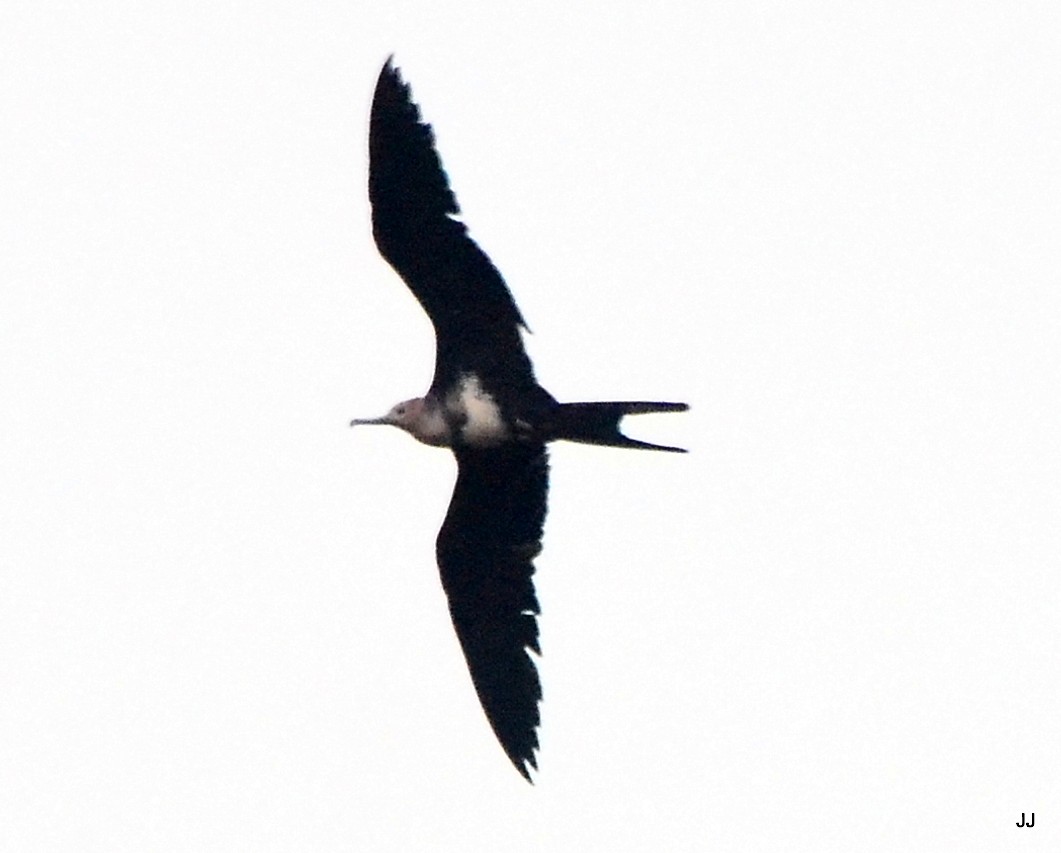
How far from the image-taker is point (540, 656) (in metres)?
11.2

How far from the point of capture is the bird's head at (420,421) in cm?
1088

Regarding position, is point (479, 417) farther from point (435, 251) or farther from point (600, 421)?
point (435, 251)

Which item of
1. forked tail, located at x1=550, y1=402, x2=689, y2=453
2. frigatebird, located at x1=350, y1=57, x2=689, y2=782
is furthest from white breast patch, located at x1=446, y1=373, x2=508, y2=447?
forked tail, located at x1=550, y1=402, x2=689, y2=453

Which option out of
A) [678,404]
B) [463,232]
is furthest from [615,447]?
[463,232]

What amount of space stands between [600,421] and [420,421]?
909 millimetres

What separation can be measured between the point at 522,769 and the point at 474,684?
41 centimetres

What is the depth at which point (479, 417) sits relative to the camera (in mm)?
10734

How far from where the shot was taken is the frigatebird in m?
10.2

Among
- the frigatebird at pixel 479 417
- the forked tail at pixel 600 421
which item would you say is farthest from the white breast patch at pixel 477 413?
the forked tail at pixel 600 421

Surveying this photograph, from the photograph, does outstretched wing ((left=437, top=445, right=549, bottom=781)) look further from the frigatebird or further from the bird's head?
the bird's head

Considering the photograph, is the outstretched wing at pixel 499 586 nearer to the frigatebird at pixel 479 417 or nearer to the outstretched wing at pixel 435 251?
the frigatebird at pixel 479 417

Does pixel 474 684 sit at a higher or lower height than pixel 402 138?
lower

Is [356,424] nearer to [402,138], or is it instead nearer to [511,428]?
[511,428]

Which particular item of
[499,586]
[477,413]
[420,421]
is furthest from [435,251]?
[499,586]
